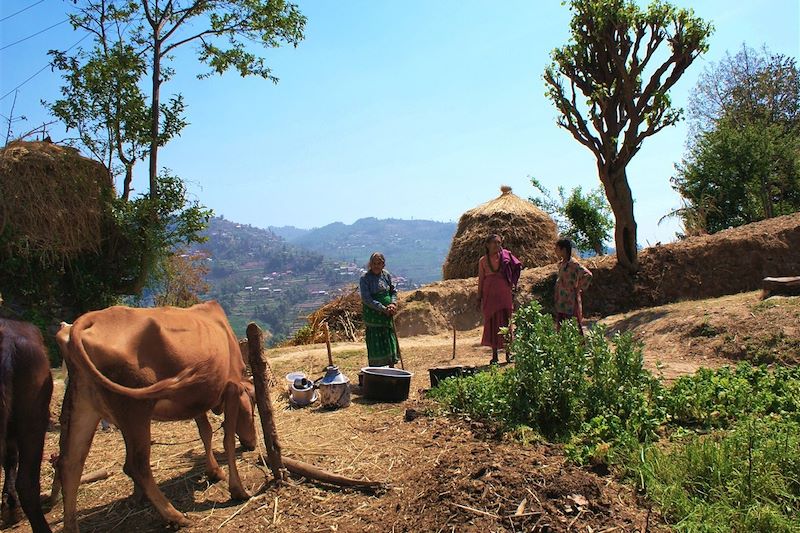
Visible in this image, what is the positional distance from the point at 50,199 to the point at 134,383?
590cm

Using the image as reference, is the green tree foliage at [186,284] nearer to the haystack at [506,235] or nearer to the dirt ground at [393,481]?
the haystack at [506,235]

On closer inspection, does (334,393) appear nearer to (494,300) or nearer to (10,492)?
(494,300)

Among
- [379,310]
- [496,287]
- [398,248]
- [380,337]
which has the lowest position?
[380,337]

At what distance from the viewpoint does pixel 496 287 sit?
8359 mm

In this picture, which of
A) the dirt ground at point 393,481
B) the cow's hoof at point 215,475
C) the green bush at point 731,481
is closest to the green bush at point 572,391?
the dirt ground at point 393,481

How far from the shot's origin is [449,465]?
4332 mm

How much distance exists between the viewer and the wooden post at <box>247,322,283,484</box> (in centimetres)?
459

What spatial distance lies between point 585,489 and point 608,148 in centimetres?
977

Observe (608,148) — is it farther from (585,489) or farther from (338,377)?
(585,489)

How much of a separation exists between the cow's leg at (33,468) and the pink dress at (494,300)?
18.4 feet

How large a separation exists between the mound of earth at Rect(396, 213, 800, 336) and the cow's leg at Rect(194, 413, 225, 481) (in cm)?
835

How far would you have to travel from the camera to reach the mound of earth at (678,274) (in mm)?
12078

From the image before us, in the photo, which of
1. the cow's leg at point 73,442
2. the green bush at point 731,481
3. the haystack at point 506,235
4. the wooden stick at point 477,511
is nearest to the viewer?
the green bush at point 731,481

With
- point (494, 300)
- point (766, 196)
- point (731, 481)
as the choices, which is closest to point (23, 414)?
point (731, 481)
